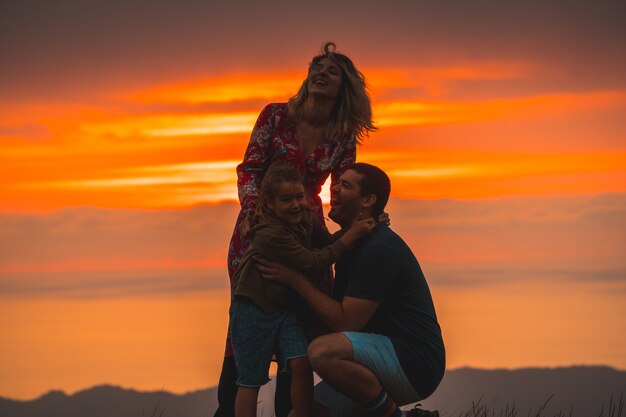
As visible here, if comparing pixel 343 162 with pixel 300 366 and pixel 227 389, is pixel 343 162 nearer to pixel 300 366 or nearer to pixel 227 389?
pixel 300 366

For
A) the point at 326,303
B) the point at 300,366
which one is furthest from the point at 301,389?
the point at 326,303

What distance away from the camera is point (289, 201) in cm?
647

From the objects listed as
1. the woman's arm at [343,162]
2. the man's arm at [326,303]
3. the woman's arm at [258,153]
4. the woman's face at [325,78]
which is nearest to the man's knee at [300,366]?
the man's arm at [326,303]

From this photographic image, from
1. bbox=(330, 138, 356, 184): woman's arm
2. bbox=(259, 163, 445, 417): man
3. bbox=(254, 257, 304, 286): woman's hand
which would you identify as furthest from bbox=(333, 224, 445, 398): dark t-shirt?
bbox=(330, 138, 356, 184): woman's arm

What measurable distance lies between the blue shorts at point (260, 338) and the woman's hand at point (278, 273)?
208 millimetres

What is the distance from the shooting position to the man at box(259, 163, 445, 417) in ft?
21.7

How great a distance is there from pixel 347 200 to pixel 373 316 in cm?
81

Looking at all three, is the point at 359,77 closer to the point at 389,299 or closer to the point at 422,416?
the point at 389,299

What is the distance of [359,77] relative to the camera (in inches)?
296

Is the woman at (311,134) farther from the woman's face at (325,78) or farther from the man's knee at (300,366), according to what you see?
the man's knee at (300,366)

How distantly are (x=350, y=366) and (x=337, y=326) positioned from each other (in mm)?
265

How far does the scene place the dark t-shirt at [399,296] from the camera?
6691mm

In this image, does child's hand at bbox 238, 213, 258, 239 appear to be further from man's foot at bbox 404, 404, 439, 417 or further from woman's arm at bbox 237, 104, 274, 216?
man's foot at bbox 404, 404, 439, 417

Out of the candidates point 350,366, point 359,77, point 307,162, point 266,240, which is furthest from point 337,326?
point 359,77
